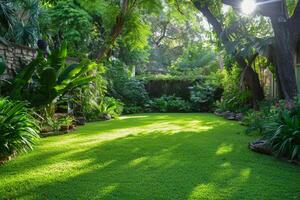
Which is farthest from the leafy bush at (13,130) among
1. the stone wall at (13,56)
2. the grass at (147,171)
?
the stone wall at (13,56)

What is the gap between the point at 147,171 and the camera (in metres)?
4.00

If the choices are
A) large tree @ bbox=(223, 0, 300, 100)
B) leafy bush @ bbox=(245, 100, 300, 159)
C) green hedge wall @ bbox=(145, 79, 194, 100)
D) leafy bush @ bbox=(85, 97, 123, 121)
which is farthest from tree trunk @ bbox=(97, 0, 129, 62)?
leafy bush @ bbox=(245, 100, 300, 159)

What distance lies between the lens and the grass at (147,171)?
3254 millimetres

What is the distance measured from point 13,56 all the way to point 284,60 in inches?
262

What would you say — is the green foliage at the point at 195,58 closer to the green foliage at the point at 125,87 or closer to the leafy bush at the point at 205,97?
the leafy bush at the point at 205,97

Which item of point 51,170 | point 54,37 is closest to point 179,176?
point 51,170

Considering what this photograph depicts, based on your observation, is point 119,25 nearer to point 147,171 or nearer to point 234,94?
point 234,94

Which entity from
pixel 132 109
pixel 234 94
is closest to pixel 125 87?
pixel 132 109

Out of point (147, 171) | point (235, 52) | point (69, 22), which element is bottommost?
point (147, 171)

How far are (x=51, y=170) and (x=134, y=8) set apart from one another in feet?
25.4

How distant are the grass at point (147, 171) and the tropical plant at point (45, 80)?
1204 mm

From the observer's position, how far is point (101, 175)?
384 cm

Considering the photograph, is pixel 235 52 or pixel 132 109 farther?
pixel 132 109

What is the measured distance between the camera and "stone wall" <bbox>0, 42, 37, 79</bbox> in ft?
23.6
